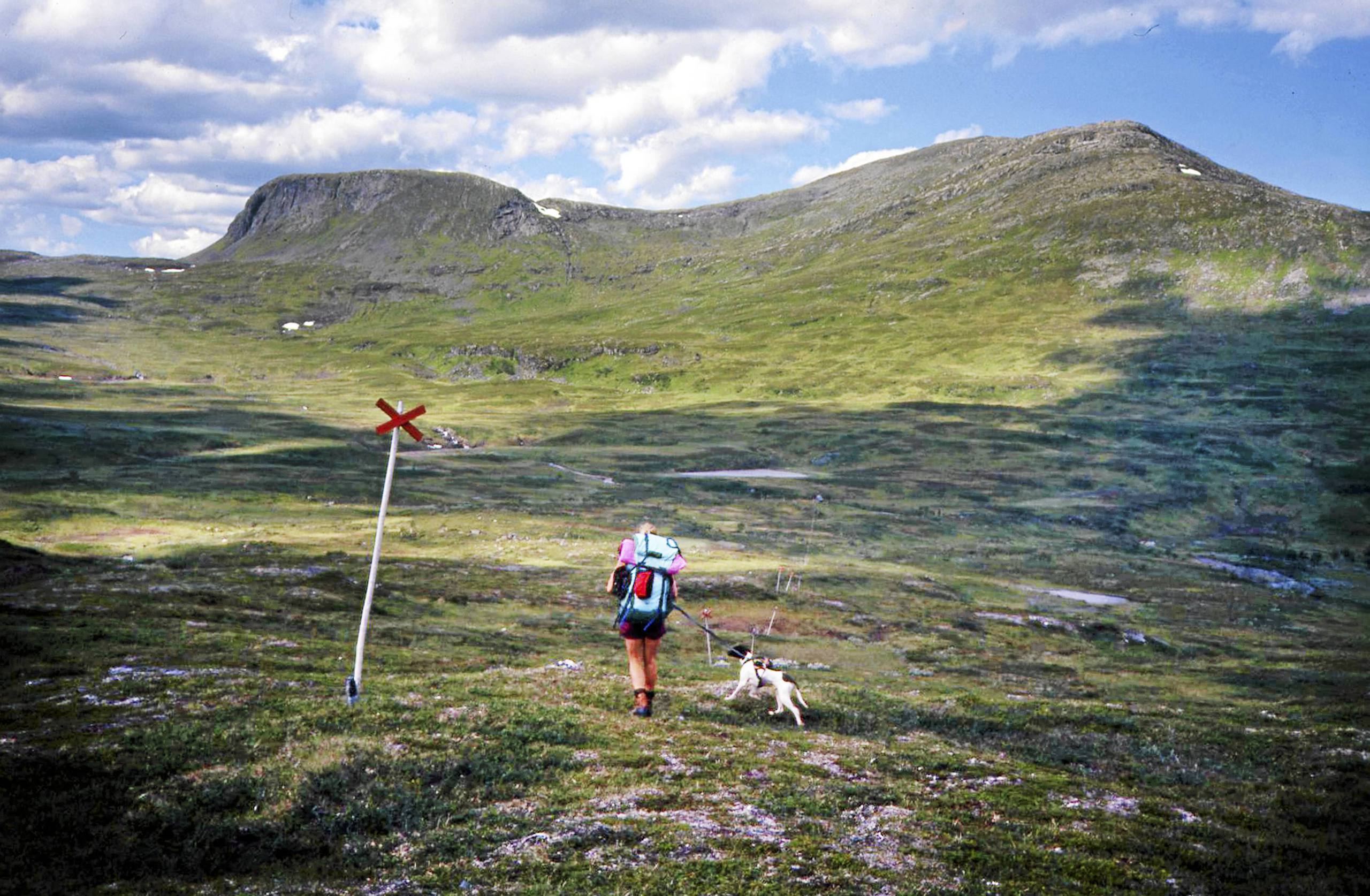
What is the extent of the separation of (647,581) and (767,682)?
620 centimetres

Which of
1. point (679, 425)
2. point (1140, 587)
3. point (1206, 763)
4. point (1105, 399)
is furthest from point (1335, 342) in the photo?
point (1206, 763)

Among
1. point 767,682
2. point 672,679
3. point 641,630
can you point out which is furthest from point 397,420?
point 672,679

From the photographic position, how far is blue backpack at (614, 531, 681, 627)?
23.0 metres

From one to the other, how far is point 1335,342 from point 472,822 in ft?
775

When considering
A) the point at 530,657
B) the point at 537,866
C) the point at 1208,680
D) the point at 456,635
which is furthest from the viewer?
the point at 1208,680

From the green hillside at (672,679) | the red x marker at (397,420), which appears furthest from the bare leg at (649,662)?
the red x marker at (397,420)

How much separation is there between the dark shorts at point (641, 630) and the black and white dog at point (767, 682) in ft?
9.01

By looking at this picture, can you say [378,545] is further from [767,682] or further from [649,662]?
[767,682]

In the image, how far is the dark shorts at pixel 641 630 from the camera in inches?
915

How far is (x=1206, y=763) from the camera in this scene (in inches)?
929

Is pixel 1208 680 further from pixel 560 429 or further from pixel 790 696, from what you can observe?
pixel 560 429

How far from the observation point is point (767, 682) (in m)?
26.7

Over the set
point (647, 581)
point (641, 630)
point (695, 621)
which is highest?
point (647, 581)

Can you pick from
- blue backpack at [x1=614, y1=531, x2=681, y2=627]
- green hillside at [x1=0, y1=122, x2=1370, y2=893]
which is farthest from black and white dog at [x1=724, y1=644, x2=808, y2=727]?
blue backpack at [x1=614, y1=531, x2=681, y2=627]
